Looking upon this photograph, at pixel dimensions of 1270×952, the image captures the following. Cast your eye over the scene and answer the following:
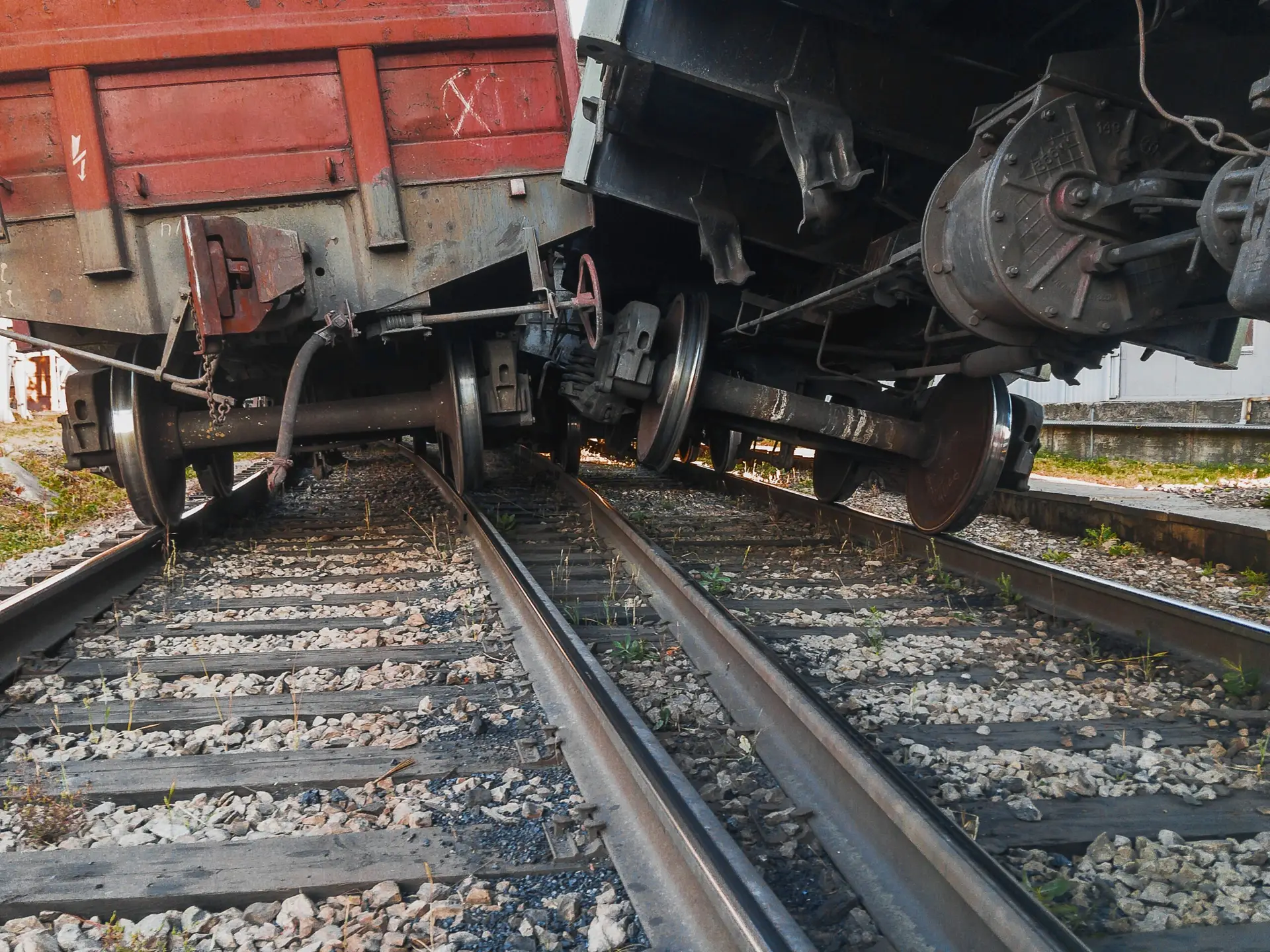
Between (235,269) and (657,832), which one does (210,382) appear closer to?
(235,269)

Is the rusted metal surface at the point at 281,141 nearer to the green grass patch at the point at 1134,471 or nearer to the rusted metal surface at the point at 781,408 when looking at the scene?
the rusted metal surface at the point at 781,408

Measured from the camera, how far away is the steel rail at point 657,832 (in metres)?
1.41

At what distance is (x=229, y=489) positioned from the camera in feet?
19.0

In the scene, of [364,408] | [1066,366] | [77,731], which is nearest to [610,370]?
[364,408]

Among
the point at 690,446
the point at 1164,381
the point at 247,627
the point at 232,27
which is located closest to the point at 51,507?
the point at 232,27

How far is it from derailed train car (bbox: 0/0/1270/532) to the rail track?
907 mm

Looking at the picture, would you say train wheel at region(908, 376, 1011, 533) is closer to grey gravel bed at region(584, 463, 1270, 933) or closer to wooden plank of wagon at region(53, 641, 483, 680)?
grey gravel bed at region(584, 463, 1270, 933)

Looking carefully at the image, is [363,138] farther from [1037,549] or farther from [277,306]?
[1037,549]

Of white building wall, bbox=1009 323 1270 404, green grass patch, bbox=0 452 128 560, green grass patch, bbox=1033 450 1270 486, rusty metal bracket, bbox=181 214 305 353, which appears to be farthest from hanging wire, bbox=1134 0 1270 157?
white building wall, bbox=1009 323 1270 404

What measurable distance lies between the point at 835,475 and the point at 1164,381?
11020mm

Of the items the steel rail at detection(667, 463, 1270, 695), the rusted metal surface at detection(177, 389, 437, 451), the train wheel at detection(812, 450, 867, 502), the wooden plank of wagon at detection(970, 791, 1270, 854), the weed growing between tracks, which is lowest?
the wooden plank of wagon at detection(970, 791, 1270, 854)

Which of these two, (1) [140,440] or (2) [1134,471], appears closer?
(1) [140,440]

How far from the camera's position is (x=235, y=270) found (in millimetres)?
3580

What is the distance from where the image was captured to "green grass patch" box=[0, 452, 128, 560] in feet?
19.1
